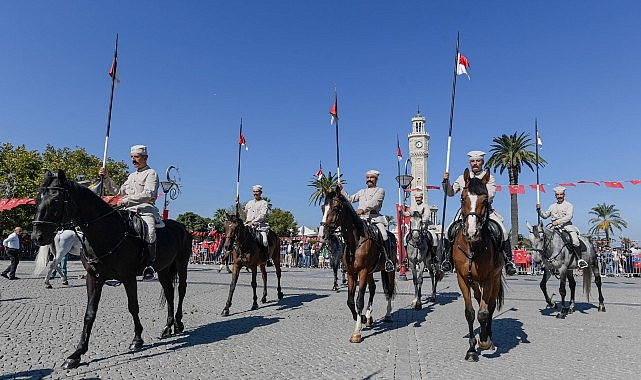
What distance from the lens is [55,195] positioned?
6031 millimetres

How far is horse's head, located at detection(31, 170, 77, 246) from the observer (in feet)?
19.2

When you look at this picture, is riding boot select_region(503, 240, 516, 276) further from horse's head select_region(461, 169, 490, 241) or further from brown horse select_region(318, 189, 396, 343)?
brown horse select_region(318, 189, 396, 343)

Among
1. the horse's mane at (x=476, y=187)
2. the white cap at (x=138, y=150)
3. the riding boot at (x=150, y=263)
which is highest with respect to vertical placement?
the white cap at (x=138, y=150)

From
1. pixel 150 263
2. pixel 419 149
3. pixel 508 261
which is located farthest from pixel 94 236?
pixel 419 149

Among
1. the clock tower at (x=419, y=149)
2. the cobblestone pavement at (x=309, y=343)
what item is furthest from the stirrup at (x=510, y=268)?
the clock tower at (x=419, y=149)

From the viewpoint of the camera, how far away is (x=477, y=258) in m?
6.89

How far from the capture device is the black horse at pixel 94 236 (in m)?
5.97

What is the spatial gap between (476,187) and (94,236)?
5558 mm

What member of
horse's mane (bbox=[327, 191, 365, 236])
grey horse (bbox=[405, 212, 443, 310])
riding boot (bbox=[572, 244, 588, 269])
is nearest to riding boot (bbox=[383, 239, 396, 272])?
horse's mane (bbox=[327, 191, 365, 236])

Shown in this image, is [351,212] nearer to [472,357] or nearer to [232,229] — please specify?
[472,357]

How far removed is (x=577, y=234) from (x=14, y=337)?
40.2 feet

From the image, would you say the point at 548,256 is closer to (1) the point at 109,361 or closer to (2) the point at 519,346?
(2) the point at 519,346

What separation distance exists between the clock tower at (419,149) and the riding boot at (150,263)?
345ft

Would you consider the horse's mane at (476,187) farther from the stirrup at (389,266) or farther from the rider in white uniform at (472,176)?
the stirrup at (389,266)
